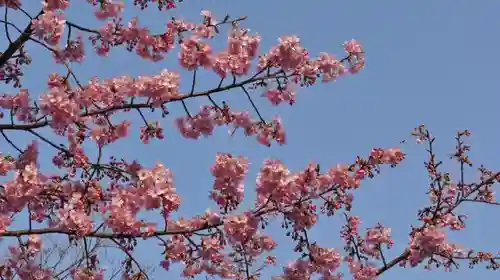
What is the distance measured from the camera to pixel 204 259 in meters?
5.73

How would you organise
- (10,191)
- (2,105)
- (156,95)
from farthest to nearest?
1. (2,105)
2. (156,95)
3. (10,191)

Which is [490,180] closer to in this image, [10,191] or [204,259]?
[204,259]

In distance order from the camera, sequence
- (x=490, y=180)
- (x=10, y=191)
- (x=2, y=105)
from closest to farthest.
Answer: (x=10, y=191), (x=2, y=105), (x=490, y=180)

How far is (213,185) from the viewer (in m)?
5.27

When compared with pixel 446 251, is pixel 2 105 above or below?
above

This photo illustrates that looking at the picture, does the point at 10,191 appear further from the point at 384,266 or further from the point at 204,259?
the point at 384,266

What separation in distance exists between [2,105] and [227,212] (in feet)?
8.51

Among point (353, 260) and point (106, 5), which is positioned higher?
point (106, 5)

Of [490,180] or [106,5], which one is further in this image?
A: [490,180]

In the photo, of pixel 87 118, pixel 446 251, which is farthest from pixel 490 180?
pixel 87 118

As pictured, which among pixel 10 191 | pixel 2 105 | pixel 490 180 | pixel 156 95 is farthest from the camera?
pixel 490 180

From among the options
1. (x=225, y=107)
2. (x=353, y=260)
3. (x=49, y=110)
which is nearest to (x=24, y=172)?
(x=49, y=110)

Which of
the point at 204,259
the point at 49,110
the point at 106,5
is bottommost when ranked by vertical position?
the point at 204,259

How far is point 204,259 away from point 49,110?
1981 millimetres
